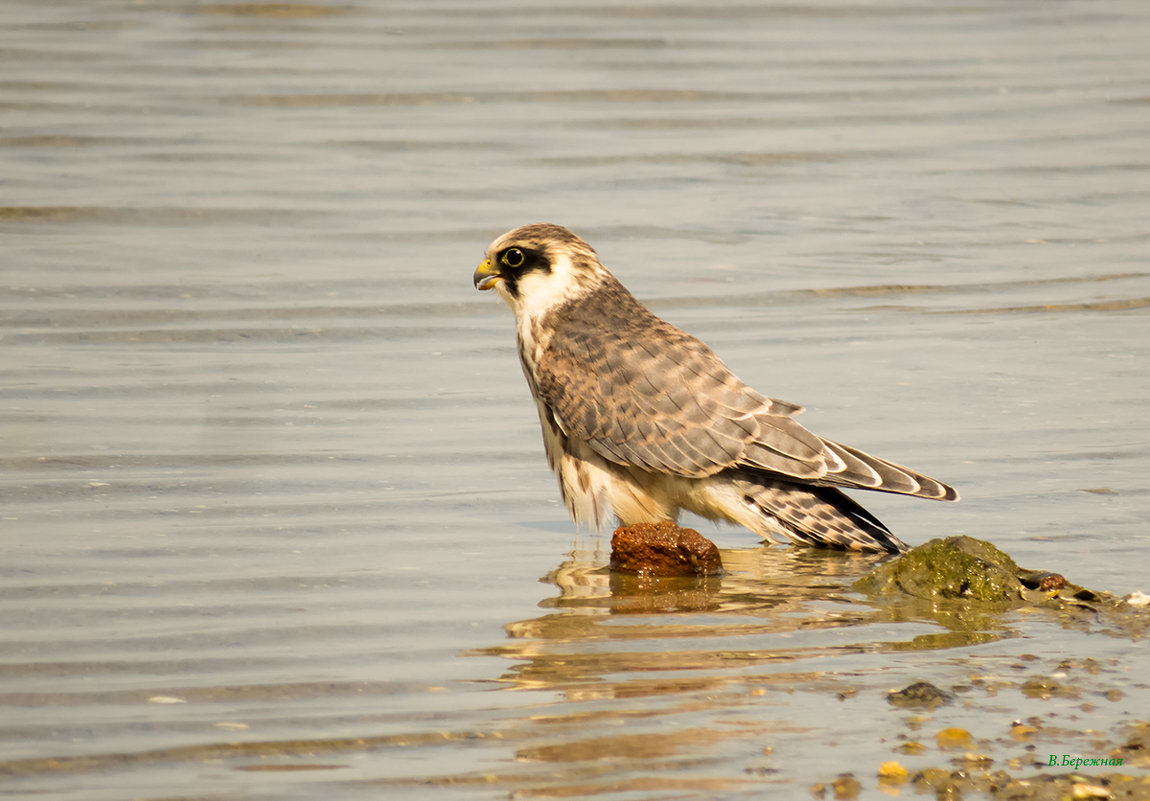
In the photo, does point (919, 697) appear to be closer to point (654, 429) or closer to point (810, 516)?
point (810, 516)

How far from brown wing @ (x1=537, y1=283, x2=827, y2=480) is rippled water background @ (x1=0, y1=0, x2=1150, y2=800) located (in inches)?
14.7

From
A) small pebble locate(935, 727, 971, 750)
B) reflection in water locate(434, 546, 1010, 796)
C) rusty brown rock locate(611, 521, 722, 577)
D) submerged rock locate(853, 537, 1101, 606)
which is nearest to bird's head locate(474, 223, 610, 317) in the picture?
reflection in water locate(434, 546, 1010, 796)

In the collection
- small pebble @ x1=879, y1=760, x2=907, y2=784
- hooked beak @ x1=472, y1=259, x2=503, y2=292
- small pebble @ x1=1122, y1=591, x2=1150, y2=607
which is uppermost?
hooked beak @ x1=472, y1=259, x2=503, y2=292

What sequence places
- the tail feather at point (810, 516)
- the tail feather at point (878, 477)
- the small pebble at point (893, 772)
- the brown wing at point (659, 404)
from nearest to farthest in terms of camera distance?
the small pebble at point (893, 772) < the tail feather at point (878, 477) < the tail feather at point (810, 516) < the brown wing at point (659, 404)

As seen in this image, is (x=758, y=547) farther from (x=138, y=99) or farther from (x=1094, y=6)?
(x=1094, y=6)

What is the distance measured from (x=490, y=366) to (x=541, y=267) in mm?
1746

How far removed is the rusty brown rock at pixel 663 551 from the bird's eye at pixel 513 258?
1.40 m

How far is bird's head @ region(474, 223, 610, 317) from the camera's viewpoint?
6633 mm

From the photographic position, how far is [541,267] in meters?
6.66

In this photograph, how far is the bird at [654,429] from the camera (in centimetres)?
601

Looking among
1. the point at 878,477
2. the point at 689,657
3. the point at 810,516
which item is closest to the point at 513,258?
the point at 810,516

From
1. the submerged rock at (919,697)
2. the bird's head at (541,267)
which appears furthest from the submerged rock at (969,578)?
the bird's head at (541,267)

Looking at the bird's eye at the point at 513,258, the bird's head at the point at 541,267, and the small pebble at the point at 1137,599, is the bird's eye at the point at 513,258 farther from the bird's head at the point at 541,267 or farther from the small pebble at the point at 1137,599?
the small pebble at the point at 1137,599

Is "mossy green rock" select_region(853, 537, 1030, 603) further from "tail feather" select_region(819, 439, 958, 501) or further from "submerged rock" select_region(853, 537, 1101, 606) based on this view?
"tail feather" select_region(819, 439, 958, 501)
